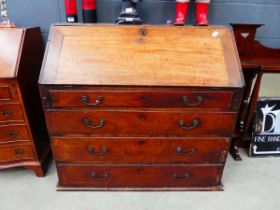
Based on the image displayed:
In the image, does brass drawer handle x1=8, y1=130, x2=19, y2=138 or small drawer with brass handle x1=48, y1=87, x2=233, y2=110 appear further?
brass drawer handle x1=8, y1=130, x2=19, y2=138

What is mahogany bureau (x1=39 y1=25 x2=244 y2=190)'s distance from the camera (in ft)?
4.09

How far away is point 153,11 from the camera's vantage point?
1847mm

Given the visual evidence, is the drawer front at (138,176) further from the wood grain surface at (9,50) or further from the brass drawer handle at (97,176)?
the wood grain surface at (9,50)

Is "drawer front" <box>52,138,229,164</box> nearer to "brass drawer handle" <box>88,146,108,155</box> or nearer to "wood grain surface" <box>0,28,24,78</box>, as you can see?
"brass drawer handle" <box>88,146,108,155</box>

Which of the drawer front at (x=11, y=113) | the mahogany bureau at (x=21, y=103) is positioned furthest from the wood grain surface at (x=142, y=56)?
the drawer front at (x=11, y=113)

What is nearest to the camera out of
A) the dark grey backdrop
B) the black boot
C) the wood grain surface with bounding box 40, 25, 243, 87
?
the wood grain surface with bounding box 40, 25, 243, 87

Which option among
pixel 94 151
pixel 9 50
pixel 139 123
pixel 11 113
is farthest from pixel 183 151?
pixel 9 50

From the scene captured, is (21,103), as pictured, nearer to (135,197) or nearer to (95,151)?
(95,151)

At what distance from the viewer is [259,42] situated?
74.6 inches

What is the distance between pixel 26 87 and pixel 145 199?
3.64 feet

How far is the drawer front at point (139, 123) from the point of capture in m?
1.32

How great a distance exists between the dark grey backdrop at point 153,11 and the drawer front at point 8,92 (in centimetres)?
70

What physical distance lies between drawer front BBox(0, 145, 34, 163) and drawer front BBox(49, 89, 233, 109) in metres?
0.57

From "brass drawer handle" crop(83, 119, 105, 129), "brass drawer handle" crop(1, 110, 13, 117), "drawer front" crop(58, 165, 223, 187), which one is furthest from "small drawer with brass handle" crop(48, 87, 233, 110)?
"drawer front" crop(58, 165, 223, 187)
